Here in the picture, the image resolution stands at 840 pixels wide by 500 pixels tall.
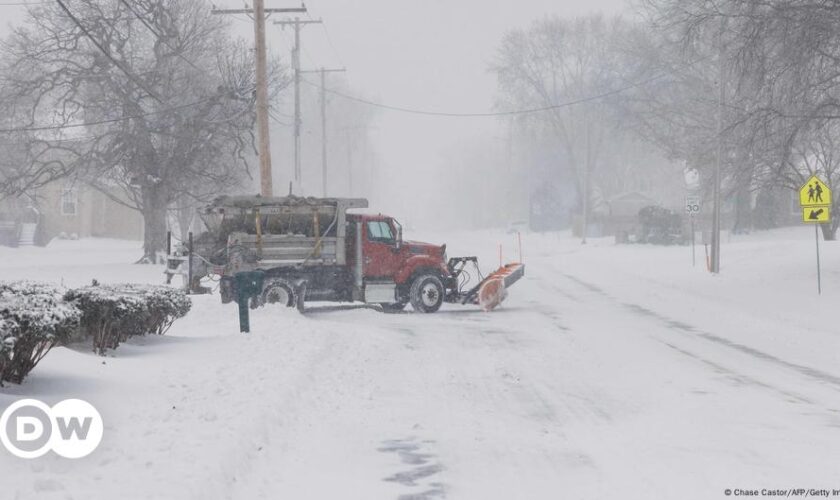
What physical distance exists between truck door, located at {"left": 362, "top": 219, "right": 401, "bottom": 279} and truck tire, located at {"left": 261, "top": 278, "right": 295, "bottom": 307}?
191cm

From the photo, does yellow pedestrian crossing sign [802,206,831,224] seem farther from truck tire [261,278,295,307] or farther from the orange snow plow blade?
truck tire [261,278,295,307]

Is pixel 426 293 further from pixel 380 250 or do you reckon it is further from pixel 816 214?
pixel 816 214

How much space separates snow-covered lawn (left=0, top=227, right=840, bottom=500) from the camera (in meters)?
6.84

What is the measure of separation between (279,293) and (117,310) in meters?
9.84

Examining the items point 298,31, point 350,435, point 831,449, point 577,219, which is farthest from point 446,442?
point 577,219

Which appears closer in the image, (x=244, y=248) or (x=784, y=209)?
(x=244, y=248)

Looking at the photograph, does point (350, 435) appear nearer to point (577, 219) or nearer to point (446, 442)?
point (446, 442)

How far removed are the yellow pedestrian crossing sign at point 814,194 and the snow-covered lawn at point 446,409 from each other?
4413 mm

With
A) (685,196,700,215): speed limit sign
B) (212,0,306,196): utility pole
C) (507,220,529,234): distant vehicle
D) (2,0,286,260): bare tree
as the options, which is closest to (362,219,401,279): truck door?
(212,0,306,196): utility pole

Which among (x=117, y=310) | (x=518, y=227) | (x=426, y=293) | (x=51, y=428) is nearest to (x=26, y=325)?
(x=51, y=428)

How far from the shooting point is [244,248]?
2066 cm

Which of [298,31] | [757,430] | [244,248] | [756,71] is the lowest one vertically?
[757,430]

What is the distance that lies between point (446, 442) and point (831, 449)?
10.9ft

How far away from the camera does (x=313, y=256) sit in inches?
833
